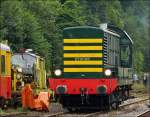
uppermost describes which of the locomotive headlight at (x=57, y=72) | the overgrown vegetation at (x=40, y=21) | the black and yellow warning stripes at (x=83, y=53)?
the overgrown vegetation at (x=40, y=21)

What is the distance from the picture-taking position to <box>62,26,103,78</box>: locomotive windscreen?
78.0ft

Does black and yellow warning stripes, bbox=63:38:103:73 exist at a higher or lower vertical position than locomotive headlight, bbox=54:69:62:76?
higher

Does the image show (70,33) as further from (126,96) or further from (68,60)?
(126,96)

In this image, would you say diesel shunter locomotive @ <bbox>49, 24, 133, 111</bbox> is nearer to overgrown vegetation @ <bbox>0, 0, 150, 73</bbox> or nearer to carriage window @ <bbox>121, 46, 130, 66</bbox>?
carriage window @ <bbox>121, 46, 130, 66</bbox>

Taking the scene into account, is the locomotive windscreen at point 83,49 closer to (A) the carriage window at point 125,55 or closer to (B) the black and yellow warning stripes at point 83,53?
(B) the black and yellow warning stripes at point 83,53

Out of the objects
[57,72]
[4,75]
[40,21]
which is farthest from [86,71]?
[40,21]

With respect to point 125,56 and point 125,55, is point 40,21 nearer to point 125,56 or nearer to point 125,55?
point 125,55

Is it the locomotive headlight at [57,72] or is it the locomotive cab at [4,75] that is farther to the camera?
the locomotive headlight at [57,72]

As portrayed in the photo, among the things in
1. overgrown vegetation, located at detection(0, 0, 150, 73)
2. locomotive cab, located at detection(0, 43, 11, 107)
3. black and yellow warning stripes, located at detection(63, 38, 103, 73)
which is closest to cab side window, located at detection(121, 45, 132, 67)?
black and yellow warning stripes, located at detection(63, 38, 103, 73)

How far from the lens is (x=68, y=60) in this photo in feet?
78.1

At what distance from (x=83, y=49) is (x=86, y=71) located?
0.88m

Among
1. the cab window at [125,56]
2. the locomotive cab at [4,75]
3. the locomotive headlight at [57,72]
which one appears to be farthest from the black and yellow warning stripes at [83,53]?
the cab window at [125,56]

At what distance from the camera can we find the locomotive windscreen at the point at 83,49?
23.8 meters

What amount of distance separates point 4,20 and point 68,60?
657 inches
